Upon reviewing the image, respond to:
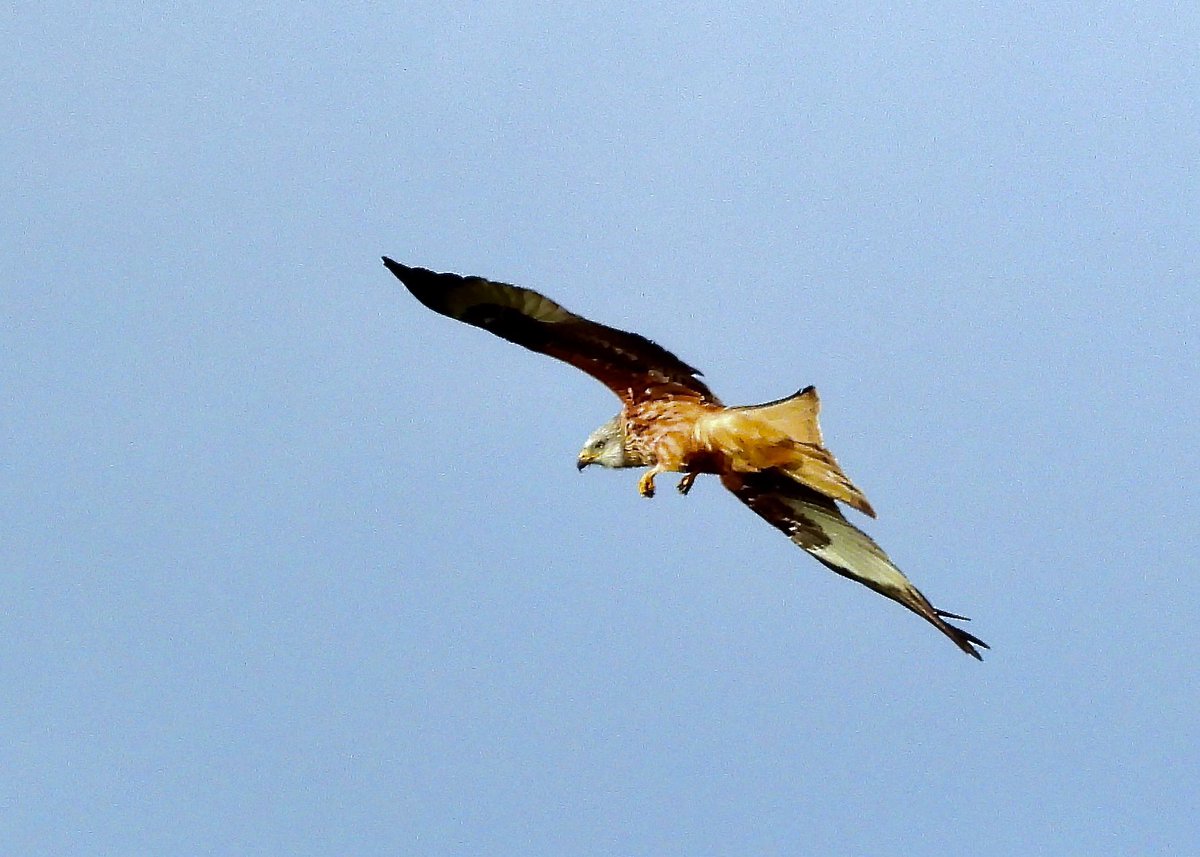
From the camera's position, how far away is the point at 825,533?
1535cm

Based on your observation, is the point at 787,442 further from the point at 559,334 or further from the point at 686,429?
the point at 559,334

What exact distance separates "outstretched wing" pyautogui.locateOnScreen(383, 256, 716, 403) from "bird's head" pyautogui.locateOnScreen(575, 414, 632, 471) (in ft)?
1.19

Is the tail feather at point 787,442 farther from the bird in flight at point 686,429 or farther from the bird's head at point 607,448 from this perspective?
the bird's head at point 607,448

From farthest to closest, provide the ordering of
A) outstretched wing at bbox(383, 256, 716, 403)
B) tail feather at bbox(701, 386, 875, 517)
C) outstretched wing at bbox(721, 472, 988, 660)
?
1. outstretched wing at bbox(721, 472, 988, 660)
2. outstretched wing at bbox(383, 256, 716, 403)
3. tail feather at bbox(701, 386, 875, 517)

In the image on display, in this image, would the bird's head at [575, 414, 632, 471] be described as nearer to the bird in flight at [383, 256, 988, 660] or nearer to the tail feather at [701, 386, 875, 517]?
the bird in flight at [383, 256, 988, 660]

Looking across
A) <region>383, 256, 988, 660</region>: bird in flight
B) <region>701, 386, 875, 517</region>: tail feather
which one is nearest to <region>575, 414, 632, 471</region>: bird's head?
<region>383, 256, 988, 660</region>: bird in flight

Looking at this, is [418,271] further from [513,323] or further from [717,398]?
[717,398]

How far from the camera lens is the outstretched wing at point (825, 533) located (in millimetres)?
14719

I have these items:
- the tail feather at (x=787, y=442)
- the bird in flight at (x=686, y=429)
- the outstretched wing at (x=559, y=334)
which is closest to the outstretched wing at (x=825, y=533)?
the bird in flight at (x=686, y=429)

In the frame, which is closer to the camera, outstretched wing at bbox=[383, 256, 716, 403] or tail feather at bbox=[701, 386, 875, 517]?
tail feather at bbox=[701, 386, 875, 517]

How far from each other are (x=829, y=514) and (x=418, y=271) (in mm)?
4837

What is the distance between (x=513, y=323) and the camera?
14.2 m

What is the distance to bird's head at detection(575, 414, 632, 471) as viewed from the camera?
1481cm

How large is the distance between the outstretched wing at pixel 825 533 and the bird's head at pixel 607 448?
105 cm
